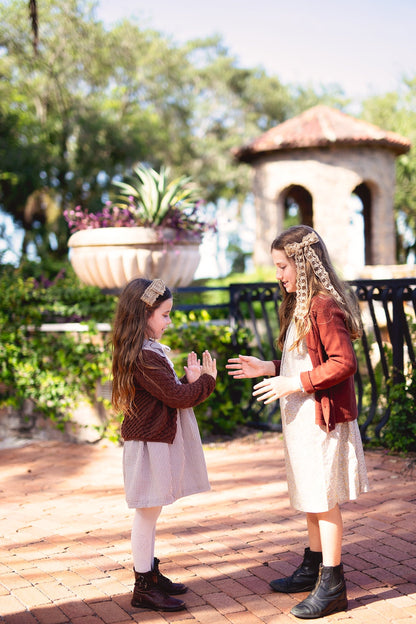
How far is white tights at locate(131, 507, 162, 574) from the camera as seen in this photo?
2.82 meters

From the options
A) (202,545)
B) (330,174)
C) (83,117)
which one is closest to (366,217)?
(330,174)

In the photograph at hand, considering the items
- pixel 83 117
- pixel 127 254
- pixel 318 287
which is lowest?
pixel 318 287

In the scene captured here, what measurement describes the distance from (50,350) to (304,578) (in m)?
3.89

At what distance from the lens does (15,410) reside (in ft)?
21.6

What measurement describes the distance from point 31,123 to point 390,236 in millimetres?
13222

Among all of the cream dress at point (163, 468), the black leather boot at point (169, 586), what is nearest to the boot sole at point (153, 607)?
the black leather boot at point (169, 586)

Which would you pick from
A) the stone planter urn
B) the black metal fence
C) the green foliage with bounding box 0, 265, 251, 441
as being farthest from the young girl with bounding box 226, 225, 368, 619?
the stone planter urn

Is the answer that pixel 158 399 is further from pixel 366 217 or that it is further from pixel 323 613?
pixel 366 217

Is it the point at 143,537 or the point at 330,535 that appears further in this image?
the point at 143,537

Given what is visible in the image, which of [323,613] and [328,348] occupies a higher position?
[328,348]

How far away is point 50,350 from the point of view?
20.7ft

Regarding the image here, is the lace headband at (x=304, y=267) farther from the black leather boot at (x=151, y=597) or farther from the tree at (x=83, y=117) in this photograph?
the tree at (x=83, y=117)

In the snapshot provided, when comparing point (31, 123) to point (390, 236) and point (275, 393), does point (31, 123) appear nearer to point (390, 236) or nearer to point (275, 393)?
point (390, 236)

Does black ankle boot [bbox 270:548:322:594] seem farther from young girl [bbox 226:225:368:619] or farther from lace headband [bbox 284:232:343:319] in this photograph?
lace headband [bbox 284:232:343:319]
